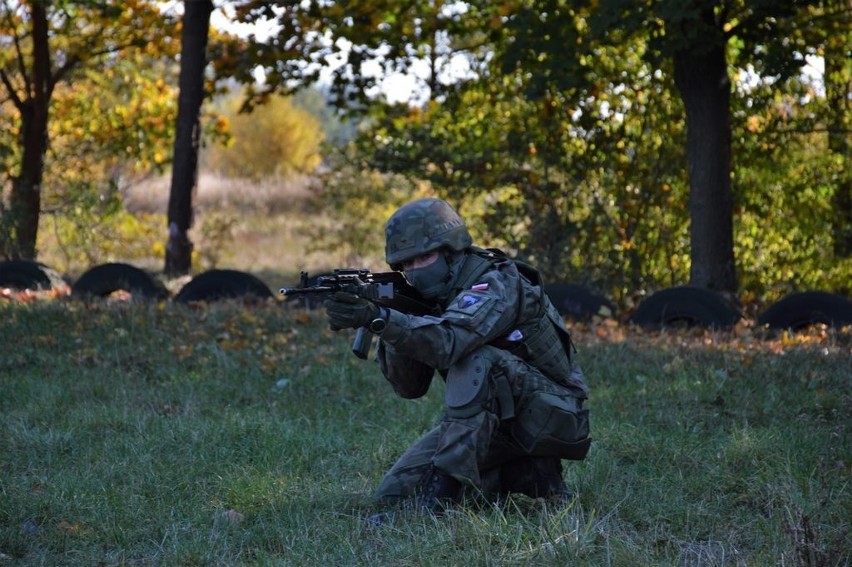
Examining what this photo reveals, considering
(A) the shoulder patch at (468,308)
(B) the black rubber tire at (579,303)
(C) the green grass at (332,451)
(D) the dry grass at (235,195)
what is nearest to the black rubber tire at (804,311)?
(C) the green grass at (332,451)

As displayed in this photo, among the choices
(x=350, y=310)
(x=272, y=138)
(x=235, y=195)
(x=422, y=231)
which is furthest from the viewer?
(x=272, y=138)

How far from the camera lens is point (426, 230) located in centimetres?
504

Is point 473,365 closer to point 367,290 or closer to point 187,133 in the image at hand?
point 367,290

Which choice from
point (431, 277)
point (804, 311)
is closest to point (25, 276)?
point (804, 311)

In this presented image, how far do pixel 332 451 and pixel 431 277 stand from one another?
1625 mm

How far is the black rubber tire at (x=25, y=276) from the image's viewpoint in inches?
470

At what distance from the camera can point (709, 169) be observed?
12.1 m

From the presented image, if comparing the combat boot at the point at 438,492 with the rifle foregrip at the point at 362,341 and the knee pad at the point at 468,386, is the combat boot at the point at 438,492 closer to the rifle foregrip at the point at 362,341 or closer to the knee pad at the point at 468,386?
the knee pad at the point at 468,386

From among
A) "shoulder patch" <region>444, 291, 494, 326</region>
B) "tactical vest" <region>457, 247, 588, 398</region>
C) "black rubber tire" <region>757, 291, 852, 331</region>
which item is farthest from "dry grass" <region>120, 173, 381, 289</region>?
"shoulder patch" <region>444, 291, 494, 326</region>

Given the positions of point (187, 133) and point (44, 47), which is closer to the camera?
point (187, 133)

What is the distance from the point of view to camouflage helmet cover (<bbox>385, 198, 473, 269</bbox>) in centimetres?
504

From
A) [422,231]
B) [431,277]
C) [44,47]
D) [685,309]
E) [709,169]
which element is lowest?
[685,309]

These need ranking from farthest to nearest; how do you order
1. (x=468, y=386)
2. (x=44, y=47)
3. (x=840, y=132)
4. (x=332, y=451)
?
(x=44, y=47) → (x=840, y=132) → (x=332, y=451) → (x=468, y=386)

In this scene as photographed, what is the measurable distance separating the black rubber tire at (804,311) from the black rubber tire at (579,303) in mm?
1448
